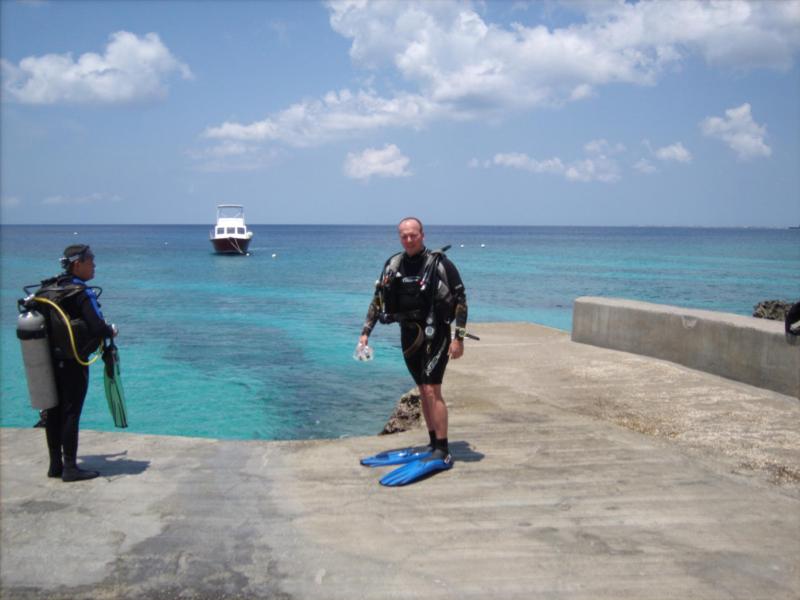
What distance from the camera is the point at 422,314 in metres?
5.19

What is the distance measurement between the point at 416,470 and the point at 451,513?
66 cm

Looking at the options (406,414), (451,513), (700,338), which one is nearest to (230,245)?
(406,414)

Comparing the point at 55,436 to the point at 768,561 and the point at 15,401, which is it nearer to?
the point at 768,561

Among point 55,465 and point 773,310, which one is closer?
point 55,465

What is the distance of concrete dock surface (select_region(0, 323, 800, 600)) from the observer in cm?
355

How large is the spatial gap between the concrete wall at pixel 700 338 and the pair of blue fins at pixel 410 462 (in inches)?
153

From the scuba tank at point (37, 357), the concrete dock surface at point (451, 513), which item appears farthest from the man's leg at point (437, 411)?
the scuba tank at point (37, 357)

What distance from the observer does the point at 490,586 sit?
137 inches

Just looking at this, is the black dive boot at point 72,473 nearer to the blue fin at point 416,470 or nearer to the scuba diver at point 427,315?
the scuba diver at point 427,315

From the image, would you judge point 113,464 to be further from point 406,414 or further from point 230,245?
point 230,245

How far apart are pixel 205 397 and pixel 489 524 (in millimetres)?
9525

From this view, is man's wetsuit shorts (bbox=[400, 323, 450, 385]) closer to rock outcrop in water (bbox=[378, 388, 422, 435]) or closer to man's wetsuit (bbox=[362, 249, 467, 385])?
man's wetsuit (bbox=[362, 249, 467, 385])

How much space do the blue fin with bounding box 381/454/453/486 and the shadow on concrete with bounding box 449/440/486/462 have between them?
201mm

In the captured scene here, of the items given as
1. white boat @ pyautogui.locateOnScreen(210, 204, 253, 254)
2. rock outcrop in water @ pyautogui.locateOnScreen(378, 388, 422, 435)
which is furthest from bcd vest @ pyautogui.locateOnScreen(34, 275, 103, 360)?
white boat @ pyautogui.locateOnScreen(210, 204, 253, 254)
